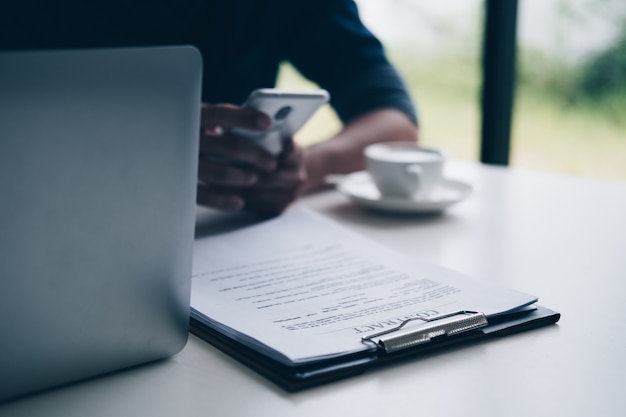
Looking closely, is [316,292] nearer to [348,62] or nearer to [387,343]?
[387,343]

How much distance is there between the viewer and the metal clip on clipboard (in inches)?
20.8

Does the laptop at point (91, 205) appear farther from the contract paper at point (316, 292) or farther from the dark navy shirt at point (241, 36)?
the dark navy shirt at point (241, 36)

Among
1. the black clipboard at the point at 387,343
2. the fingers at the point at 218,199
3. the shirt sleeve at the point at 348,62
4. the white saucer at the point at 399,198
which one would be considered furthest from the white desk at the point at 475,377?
the shirt sleeve at the point at 348,62

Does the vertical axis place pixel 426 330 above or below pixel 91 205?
below

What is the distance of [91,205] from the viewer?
1.49ft

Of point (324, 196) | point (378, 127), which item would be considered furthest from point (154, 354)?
point (378, 127)

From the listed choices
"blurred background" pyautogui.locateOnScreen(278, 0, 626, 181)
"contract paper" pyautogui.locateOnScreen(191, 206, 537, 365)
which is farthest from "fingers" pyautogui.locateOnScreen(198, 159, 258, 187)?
"blurred background" pyautogui.locateOnScreen(278, 0, 626, 181)

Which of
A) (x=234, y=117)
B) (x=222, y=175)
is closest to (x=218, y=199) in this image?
(x=222, y=175)

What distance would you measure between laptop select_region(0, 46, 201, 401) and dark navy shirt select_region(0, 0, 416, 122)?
0.89 metres

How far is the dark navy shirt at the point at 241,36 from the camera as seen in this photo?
129 centimetres

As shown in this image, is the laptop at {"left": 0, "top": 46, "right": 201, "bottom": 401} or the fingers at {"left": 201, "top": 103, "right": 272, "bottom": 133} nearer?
the laptop at {"left": 0, "top": 46, "right": 201, "bottom": 401}

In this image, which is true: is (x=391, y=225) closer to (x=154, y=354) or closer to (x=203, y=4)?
(x=154, y=354)

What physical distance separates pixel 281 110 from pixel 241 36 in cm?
66

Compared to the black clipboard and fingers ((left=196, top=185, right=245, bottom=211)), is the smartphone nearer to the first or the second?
fingers ((left=196, top=185, right=245, bottom=211))
